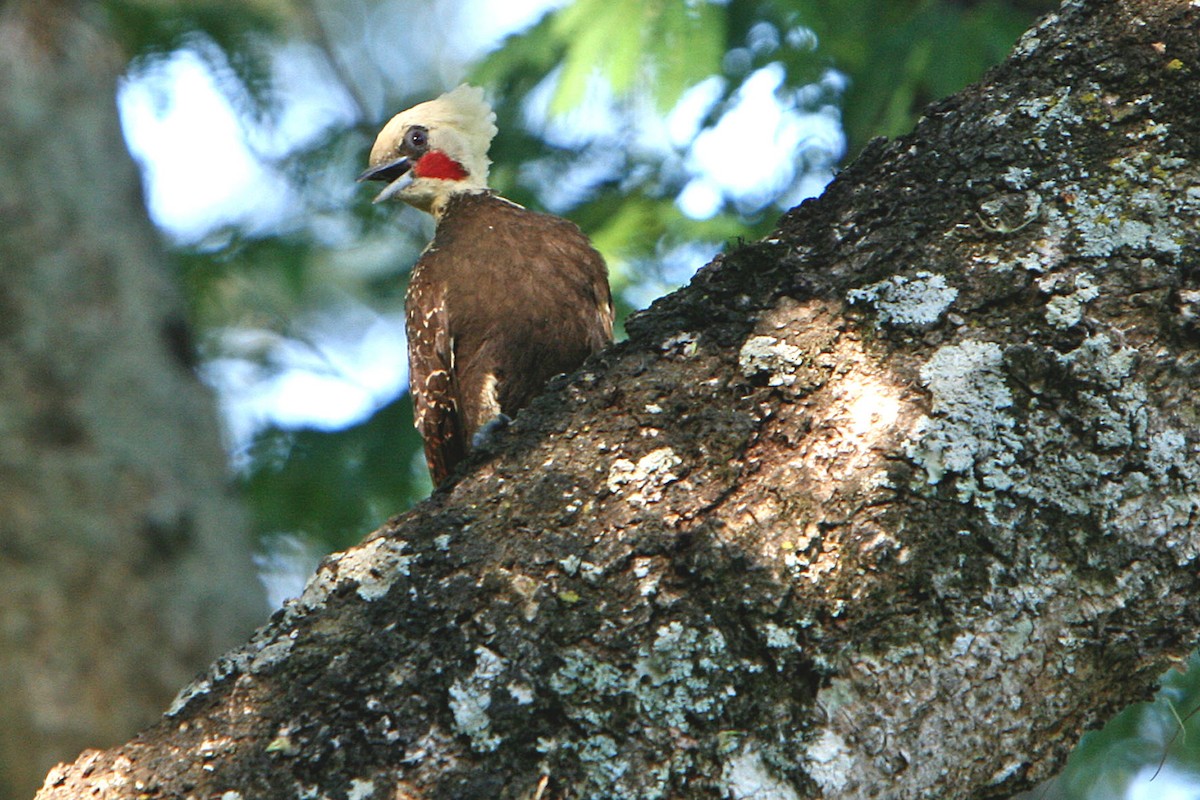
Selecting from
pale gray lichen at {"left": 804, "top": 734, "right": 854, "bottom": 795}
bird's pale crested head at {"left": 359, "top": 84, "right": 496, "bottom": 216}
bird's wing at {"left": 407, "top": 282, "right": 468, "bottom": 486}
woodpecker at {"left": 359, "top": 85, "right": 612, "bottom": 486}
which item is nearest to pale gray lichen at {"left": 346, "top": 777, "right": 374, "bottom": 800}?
pale gray lichen at {"left": 804, "top": 734, "right": 854, "bottom": 795}

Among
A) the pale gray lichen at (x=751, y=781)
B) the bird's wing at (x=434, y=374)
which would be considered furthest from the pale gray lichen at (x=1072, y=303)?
the bird's wing at (x=434, y=374)

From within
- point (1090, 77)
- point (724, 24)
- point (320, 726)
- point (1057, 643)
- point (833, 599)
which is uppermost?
point (724, 24)

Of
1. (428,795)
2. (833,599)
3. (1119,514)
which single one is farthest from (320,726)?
(1119,514)

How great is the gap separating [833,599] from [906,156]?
78cm

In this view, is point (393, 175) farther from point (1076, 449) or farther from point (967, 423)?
point (1076, 449)

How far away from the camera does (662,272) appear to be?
5.12 metres

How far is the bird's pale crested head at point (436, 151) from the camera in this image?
153 inches

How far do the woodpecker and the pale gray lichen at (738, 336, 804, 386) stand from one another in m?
1.41

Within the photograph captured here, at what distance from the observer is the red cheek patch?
389 centimetres

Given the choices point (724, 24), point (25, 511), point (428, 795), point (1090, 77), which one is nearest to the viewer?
point (428, 795)

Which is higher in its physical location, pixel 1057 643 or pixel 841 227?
pixel 841 227

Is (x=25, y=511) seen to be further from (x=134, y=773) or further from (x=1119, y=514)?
(x=1119, y=514)

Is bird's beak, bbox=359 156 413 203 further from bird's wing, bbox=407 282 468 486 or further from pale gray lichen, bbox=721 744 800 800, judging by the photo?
pale gray lichen, bbox=721 744 800 800

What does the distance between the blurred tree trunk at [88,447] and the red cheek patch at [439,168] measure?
151cm
